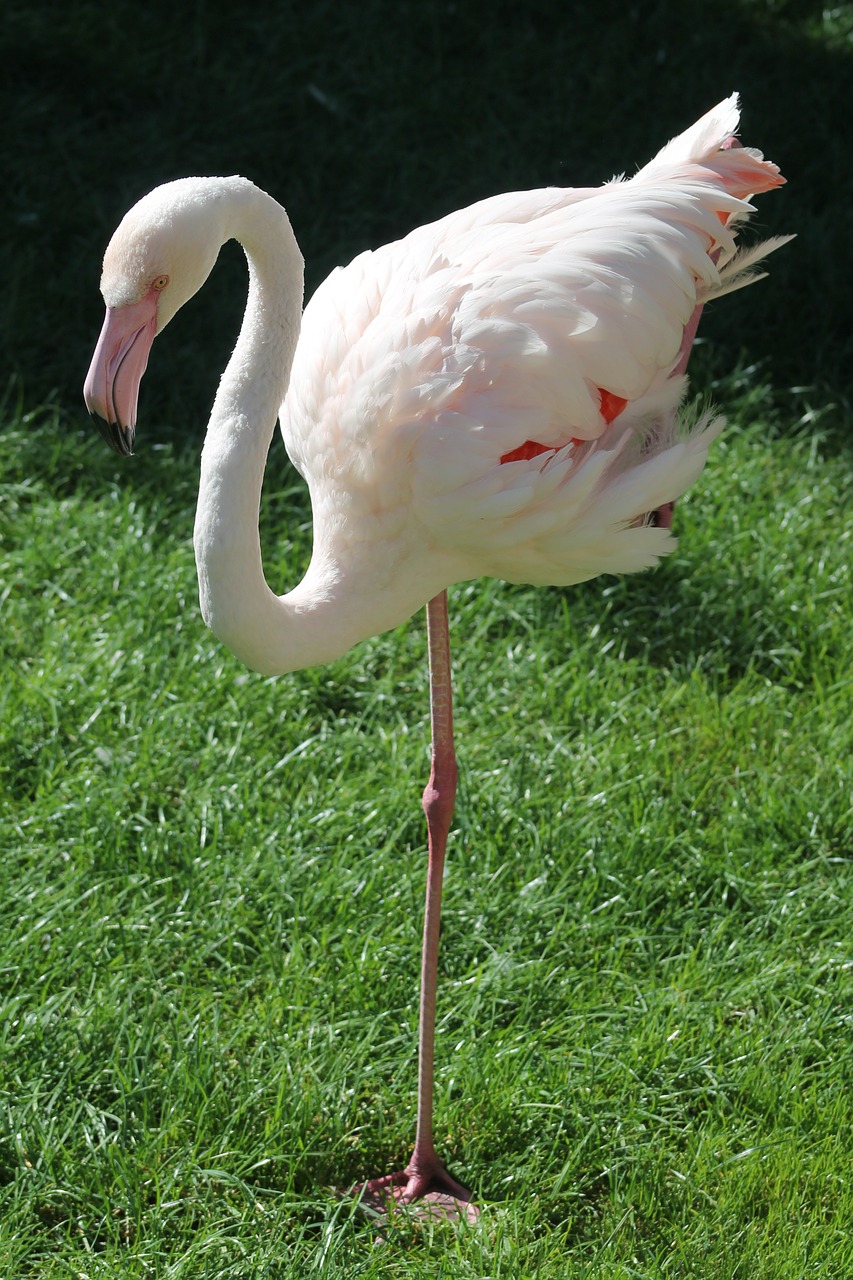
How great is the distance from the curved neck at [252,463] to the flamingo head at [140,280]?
3.8 inches

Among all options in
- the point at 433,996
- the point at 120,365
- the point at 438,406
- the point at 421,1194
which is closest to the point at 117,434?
the point at 120,365

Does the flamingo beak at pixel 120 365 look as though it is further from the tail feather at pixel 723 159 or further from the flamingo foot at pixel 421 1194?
the flamingo foot at pixel 421 1194

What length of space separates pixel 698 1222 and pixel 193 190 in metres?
2.11

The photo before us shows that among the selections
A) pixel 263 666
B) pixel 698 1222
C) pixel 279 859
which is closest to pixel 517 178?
pixel 279 859

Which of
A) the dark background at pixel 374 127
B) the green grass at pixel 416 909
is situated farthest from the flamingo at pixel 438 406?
the dark background at pixel 374 127

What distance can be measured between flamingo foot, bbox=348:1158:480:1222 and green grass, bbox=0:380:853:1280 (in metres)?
0.05

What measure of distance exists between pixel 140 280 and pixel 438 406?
Result: 0.63 meters

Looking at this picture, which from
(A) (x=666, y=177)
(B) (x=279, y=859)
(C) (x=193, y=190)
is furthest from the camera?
(B) (x=279, y=859)

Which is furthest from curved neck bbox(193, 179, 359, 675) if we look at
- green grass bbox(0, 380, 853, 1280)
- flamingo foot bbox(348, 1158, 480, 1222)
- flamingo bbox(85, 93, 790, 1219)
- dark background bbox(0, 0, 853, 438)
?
dark background bbox(0, 0, 853, 438)

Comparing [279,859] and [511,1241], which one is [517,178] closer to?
[279,859]

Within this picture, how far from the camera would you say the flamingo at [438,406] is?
2.37 meters

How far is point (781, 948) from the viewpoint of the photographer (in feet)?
10.6

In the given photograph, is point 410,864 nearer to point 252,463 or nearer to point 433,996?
point 433,996

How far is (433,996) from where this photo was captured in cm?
288
